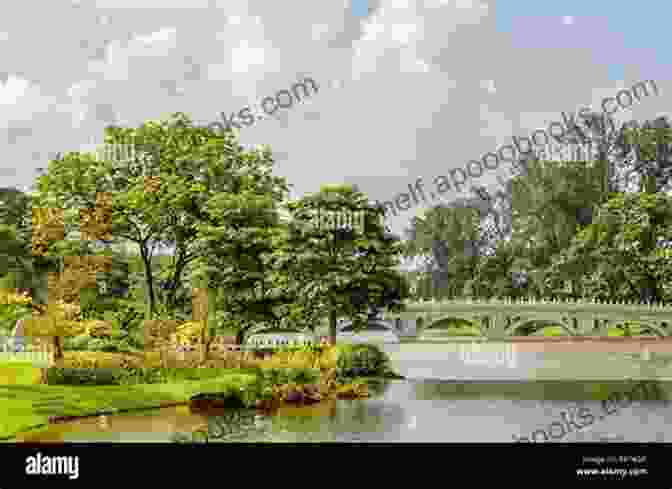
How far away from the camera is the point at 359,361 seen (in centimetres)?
4481

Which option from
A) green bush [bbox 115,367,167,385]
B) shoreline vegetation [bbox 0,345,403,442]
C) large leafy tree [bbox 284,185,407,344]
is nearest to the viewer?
shoreline vegetation [bbox 0,345,403,442]

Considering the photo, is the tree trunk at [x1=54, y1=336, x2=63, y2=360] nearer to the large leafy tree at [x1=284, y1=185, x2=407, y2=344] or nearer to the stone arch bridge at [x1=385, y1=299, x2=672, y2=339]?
the large leafy tree at [x1=284, y1=185, x2=407, y2=344]

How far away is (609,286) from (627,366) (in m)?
19.6

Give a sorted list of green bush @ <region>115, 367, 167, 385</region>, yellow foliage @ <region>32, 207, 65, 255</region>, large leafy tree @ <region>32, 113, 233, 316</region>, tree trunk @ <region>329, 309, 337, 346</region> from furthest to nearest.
A: large leafy tree @ <region>32, 113, 233, 316</region>, tree trunk @ <region>329, 309, 337, 346</region>, yellow foliage @ <region>32, 207, 65, 255</region>, green bush @ <region>115, 367, 167, 385</region>

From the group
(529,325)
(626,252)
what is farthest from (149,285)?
(626,252)

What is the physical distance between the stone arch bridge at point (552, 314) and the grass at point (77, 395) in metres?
33.7

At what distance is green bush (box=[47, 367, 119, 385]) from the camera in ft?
110

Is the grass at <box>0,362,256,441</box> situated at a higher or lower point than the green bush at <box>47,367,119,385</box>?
lower

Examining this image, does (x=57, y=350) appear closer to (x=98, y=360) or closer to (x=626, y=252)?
(x=98, y=360)

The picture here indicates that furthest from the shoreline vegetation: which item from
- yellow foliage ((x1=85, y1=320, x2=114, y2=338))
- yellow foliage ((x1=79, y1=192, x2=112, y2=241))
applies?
yellow foliage ((x1=79, y1=192, x2=112, y2=241))

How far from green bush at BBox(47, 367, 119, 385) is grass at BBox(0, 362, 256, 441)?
60 centimetres

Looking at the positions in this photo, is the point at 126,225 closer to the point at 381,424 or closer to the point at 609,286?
the point at 381,424

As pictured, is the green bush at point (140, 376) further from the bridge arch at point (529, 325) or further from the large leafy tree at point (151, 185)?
the bridge arch at point (529, 325)
